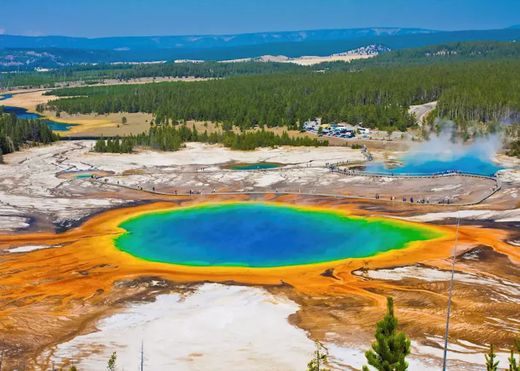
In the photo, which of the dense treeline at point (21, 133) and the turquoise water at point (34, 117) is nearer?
the dense treeline at point (21, 133)

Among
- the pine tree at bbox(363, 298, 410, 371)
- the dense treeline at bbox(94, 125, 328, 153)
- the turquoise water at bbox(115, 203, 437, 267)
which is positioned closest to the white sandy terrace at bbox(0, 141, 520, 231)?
the dense treeline at bbox(94, 125, 328, 153)

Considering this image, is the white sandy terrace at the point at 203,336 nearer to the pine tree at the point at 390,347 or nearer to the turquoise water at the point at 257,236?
the turquoise water at the point at 257,236

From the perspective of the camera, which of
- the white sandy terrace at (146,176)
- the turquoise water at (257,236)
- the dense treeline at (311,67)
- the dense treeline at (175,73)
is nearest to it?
the turquoise water at (257,236)

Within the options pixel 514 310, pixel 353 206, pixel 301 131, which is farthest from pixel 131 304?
pixel 301 131

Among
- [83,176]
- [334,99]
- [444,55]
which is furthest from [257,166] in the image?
[444,55]

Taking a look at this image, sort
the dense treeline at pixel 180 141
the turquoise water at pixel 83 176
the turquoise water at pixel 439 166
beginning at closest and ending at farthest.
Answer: the turquoise water at pixel 439 166 → the turquoise water at pixel 83 176 → the dense treeline at pixel 180 141

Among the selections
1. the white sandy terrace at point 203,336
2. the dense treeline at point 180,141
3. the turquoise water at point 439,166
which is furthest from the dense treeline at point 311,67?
the white sandy terrace at point 203,336

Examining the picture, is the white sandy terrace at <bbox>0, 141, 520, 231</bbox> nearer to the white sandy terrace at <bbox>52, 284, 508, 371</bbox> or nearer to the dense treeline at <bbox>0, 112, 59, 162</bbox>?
the dense treeline at <bbox>0, 112, 59, 162</bbox>

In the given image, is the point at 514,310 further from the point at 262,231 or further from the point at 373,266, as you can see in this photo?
the point at 262,231
